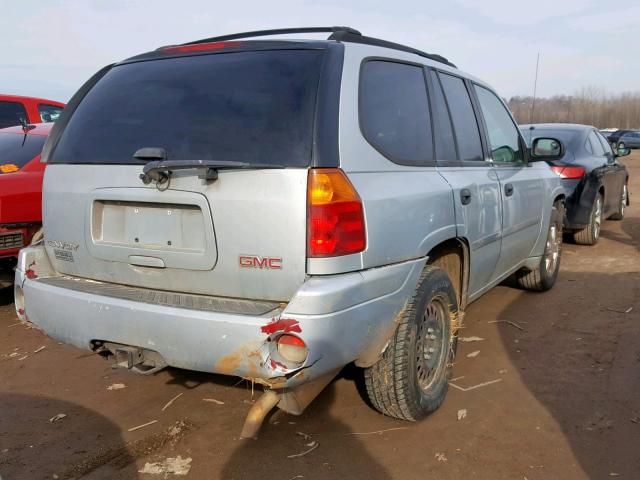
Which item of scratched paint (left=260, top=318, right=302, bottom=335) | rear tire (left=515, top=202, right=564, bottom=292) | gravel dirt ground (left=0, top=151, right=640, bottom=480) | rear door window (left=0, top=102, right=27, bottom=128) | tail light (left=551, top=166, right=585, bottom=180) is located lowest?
gravel dirt ground (left=0, top=151, right=640, bottom=480)

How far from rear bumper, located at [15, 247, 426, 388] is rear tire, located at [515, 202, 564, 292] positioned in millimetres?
2976

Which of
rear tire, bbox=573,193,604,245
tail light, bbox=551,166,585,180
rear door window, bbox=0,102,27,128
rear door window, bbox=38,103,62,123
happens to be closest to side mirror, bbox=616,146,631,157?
rear tire, bbox=573,193,604,245

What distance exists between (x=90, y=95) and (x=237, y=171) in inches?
49.5

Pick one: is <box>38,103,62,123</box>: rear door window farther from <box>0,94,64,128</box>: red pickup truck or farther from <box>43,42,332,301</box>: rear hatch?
<box>43,42,332,301</box>: rear hatch

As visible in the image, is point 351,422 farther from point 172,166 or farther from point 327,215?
point 172,166

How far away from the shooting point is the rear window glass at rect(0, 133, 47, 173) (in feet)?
16.4

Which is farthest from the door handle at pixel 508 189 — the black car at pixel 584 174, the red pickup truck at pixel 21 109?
the red pickup truck at pixel 21 109

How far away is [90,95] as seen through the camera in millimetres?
3086

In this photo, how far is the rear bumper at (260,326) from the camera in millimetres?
2240

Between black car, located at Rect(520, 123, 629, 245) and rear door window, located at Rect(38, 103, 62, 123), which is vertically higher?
rear door window, located at Rect(38, 103, 62, 123)

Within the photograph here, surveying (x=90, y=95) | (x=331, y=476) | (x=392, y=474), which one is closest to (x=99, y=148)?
(x=90, y=95)

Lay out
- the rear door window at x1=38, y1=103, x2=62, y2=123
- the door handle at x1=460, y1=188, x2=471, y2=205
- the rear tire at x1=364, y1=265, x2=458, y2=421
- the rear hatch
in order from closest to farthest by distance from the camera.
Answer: the rear hatch
the rear tire at x1=364, y1=265, x2=458, y2=421
the door handle at x1=460, y1=188, x2=471, y2=205
the rear door window at x1=38, y1=103, x2=62, y2=123

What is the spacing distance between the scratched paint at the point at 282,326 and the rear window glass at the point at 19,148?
3729mm

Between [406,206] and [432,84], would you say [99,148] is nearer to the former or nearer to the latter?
[406,206]
